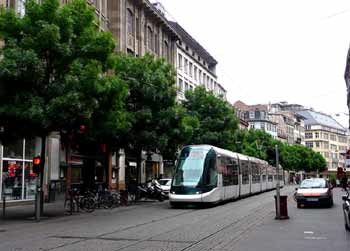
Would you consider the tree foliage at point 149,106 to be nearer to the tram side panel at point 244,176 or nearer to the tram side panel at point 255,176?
the tram side panel at point 244,176

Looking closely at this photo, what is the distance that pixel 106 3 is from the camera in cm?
4347

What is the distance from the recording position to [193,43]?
7088 cm

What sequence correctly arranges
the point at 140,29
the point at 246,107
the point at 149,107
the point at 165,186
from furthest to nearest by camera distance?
1. the point at 246,107
2. the point at 140,29
3. the point at 165,186
4. the point at 149,107

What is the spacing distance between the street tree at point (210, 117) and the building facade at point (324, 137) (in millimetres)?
117964

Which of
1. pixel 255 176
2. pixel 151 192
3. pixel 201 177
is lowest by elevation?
pixel 151 192

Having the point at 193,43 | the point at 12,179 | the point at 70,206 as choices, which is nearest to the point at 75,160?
the point at 12,179

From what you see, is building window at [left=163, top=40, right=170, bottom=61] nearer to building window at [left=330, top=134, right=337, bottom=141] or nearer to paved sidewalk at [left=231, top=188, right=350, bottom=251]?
paved sidewalk at [left=231, top=188, right=350, bottom=251]

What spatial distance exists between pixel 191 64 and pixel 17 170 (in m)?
43.1

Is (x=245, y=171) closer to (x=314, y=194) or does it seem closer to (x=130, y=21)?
(x=314, y=194)

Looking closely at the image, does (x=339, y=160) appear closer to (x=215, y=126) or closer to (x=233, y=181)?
(x=215, y=126)

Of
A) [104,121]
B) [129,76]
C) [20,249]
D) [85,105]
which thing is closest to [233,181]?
[129,76]

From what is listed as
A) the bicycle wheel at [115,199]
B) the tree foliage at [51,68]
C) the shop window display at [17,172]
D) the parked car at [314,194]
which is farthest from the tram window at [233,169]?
the tree foliage at [51,68]

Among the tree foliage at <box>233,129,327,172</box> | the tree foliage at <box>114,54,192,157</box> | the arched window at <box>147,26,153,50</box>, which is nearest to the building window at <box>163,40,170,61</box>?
the arched window at <box>147,26,153,50</box>

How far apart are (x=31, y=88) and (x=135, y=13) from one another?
29.6 metres
